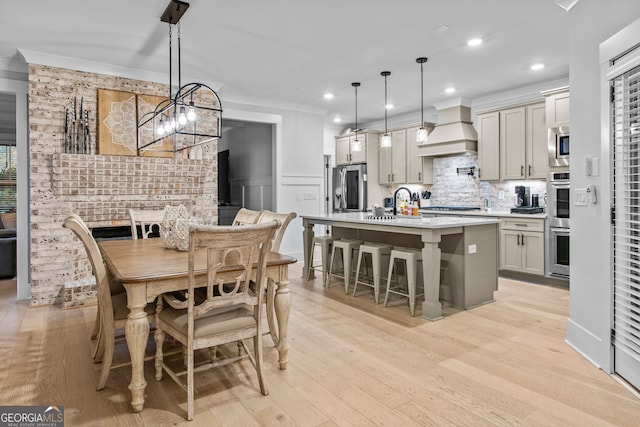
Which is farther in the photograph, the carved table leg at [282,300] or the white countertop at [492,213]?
the white countertop at [492,213]

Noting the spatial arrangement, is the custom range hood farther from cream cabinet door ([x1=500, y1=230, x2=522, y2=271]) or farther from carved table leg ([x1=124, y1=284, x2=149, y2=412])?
carved table leg ([x1=124, y1=284, x2=149, y2=412])

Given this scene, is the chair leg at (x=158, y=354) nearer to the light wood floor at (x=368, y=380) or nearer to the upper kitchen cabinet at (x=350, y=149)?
the light wood floor at (x=368, y=380)

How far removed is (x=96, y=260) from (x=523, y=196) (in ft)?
17.5

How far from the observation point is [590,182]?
8.66ft

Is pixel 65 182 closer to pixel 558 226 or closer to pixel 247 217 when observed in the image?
pixel 247 217

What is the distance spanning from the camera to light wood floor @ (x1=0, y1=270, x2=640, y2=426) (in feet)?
6.52

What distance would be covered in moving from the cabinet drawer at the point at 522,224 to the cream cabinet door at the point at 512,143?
67 centimetres

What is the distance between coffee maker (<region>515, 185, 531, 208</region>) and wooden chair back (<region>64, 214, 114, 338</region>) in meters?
5.25

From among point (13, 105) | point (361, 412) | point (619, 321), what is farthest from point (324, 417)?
point (13, 105)

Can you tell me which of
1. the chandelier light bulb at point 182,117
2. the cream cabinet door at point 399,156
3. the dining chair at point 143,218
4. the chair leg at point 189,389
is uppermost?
the cream cabinet door at point 399,156

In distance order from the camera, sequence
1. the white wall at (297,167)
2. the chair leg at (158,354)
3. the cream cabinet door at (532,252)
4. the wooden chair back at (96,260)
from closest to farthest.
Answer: the wooden chair back at (96,260) < the chair leg at (158,354) < the cream cabinet door at (532,252) < the white wall at (297,167)

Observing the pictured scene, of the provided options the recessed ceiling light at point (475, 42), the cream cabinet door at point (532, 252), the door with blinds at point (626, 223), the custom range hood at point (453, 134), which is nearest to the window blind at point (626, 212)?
the door with blinds at point (626, 223)

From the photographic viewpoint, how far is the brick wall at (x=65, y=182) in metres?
4.20

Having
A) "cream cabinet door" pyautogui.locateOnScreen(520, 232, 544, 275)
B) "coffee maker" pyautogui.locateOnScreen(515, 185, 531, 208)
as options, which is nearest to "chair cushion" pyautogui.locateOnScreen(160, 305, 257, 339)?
"cream cabinet door" pyautogui.locateOnScreen(520, 232, 544, 275)
